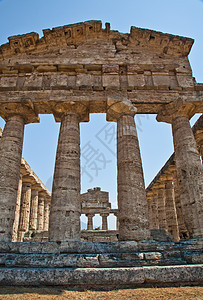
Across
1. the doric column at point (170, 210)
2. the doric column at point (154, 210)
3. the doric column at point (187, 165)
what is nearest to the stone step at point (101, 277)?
the doric column at point (187, 165)

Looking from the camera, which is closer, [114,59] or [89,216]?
[114,59]

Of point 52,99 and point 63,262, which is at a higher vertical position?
point 52,99

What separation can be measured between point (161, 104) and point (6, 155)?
8.71 meters

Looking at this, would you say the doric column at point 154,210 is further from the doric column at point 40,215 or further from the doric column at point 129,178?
the doric column at point 129,178

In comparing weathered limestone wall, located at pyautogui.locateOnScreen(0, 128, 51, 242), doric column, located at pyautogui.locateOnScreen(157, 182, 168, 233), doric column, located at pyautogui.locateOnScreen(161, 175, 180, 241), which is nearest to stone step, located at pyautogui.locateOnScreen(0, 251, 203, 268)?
weathered limestone wall, located at pyautogui.locateOnScreen(0, 128, 51, 242)

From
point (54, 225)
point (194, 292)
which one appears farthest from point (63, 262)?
point (194, 292)

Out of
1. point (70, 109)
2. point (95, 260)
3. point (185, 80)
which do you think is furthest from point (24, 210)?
point (185, 80)

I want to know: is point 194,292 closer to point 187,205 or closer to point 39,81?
point 187,205

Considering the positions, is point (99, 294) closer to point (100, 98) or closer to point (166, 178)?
point (100, 98)

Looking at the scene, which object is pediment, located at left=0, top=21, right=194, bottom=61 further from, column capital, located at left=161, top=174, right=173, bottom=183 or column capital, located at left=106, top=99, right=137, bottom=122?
column capital, located at left=161, top=174, right=173, bottom=183

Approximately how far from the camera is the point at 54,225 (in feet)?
28.4

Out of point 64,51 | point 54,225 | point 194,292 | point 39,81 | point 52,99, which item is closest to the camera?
point 194,292

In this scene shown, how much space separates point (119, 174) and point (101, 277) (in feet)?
15.9

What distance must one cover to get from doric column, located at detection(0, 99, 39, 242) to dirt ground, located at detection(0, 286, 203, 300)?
397 centimetres
